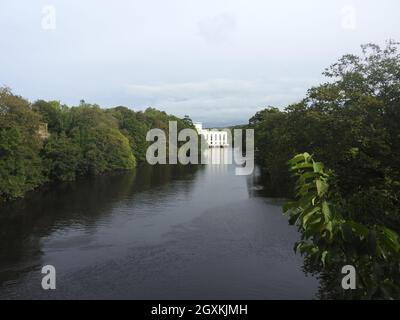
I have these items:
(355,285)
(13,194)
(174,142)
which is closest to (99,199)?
(13,194)

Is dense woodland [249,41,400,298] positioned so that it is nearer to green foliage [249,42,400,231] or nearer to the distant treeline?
green foliage [249,42,400,231]

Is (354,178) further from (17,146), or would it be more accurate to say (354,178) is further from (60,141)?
(60,141)

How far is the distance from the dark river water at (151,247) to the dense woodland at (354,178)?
15.7ft

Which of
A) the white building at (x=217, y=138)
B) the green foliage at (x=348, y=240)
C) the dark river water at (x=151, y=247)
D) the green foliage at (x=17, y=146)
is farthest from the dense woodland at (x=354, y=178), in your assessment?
the white building at (x=217, y=138)

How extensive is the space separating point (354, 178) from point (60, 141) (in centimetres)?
5355

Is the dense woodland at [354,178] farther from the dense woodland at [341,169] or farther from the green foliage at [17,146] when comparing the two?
the green foliage at [17,146]

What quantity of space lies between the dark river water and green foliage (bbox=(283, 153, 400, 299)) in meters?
15.9

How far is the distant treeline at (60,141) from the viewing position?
48.5m

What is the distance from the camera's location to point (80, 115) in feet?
242

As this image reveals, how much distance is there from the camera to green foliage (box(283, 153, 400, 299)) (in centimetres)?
530

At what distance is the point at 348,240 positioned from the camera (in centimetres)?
527

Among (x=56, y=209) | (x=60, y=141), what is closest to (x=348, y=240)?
(x=56, y=209)

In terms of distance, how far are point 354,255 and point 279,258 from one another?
22261mm
